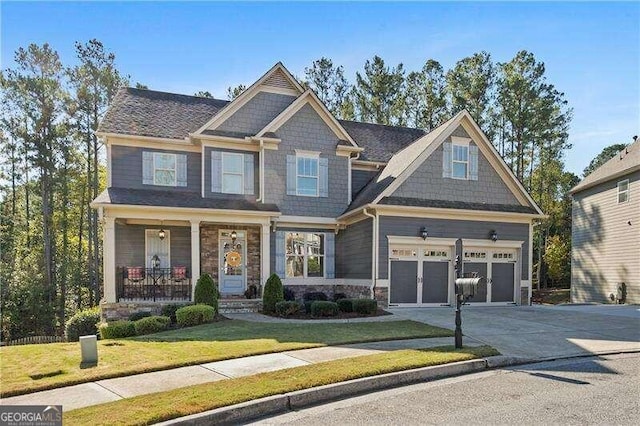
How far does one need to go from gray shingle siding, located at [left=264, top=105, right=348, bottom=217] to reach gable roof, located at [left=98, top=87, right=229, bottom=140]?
3741 mm

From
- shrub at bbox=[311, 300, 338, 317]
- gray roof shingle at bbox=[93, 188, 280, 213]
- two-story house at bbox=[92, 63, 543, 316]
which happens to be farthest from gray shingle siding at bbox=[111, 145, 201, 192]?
shrub at bbox=[311, 300, 338, 317]

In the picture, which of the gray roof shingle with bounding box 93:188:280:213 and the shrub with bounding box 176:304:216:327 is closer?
the shrub with bounding box 176:304:216:327

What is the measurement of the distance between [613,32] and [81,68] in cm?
2890

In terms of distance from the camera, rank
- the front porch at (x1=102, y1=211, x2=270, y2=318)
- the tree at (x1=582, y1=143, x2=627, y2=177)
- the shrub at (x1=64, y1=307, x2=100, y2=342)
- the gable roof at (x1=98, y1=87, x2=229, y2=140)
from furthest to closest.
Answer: the tree at (x1=582, y1=143, x2=627, y2=177) < the gable roof at (x1=98, y1=87, x2=229, y2=140) < the front porch at (x1=102, y1=211, x2=270, y2=318) < the shrub at (x1=64, y1=307, x2=100, y2=342)

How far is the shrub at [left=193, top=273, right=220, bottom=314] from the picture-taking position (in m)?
14.0

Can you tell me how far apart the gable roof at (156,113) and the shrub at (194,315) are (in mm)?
7370

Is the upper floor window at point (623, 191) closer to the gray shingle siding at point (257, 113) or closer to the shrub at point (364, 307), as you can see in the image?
the shrub at point (364, 307)

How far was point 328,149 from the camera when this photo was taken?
59.7 feet

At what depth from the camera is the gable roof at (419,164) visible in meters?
16.3

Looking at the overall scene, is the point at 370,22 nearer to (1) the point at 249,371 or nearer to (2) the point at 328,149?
(2) the point at 328,149

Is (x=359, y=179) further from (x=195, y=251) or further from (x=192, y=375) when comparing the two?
(x=192, y=375)

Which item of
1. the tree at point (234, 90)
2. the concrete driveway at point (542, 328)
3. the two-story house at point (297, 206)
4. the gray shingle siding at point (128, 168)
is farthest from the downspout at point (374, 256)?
the tree at point (234, 90)

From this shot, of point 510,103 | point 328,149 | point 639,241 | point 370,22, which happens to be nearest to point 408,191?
point 328,149

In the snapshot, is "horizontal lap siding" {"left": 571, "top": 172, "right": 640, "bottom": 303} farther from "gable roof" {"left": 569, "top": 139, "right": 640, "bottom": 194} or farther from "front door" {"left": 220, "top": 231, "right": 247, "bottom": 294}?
"front door" {"left": 220, "top": 231, "right": 247, "bottom": 294}
